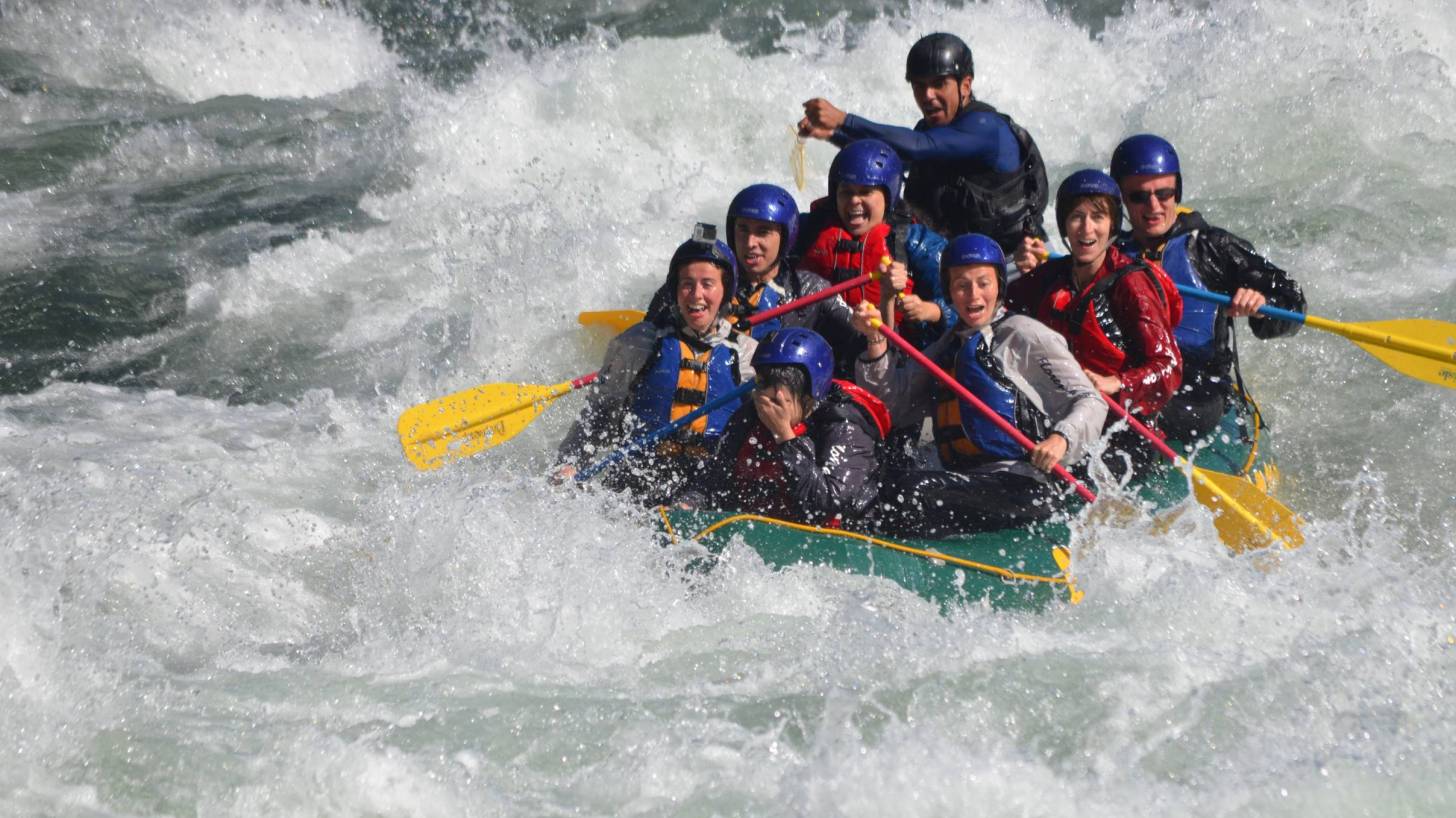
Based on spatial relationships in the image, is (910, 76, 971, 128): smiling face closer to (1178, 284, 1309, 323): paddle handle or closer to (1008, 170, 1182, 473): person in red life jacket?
(1008, 170, 1182, 473): person in red life jacket

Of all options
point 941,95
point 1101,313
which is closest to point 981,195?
point 941,95

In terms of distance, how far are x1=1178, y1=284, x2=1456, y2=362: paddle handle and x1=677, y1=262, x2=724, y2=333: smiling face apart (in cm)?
169

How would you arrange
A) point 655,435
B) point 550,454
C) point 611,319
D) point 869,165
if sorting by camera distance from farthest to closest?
point 550,454 → point 611,319 → point 869,165 → point 655,435

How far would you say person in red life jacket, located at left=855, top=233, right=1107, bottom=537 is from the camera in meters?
4.68

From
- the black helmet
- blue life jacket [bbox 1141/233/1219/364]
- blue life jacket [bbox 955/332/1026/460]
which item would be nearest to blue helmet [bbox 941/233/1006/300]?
blue life jacket [bbox 955/332/1026/460]

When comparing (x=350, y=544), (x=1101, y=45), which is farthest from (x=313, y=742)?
(x=1101, y=45)

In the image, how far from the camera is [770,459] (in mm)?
4840

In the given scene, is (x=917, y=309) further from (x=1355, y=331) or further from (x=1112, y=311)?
(x=1355, y=331)

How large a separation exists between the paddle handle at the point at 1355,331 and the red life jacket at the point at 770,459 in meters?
1.32

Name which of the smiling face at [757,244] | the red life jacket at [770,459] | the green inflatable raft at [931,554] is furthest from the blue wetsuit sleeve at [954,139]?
the green inflatable raft at [931,554]

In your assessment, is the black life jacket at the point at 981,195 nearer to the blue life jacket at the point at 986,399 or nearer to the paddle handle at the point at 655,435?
the blue life jacket at the point at 986,399

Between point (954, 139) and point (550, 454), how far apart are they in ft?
7.48

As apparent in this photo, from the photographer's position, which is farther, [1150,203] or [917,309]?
[1150,203]

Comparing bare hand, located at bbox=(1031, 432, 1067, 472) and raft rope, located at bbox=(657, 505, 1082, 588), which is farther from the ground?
bare hand, located at bbox=(1031, 432, 1067, 472)
